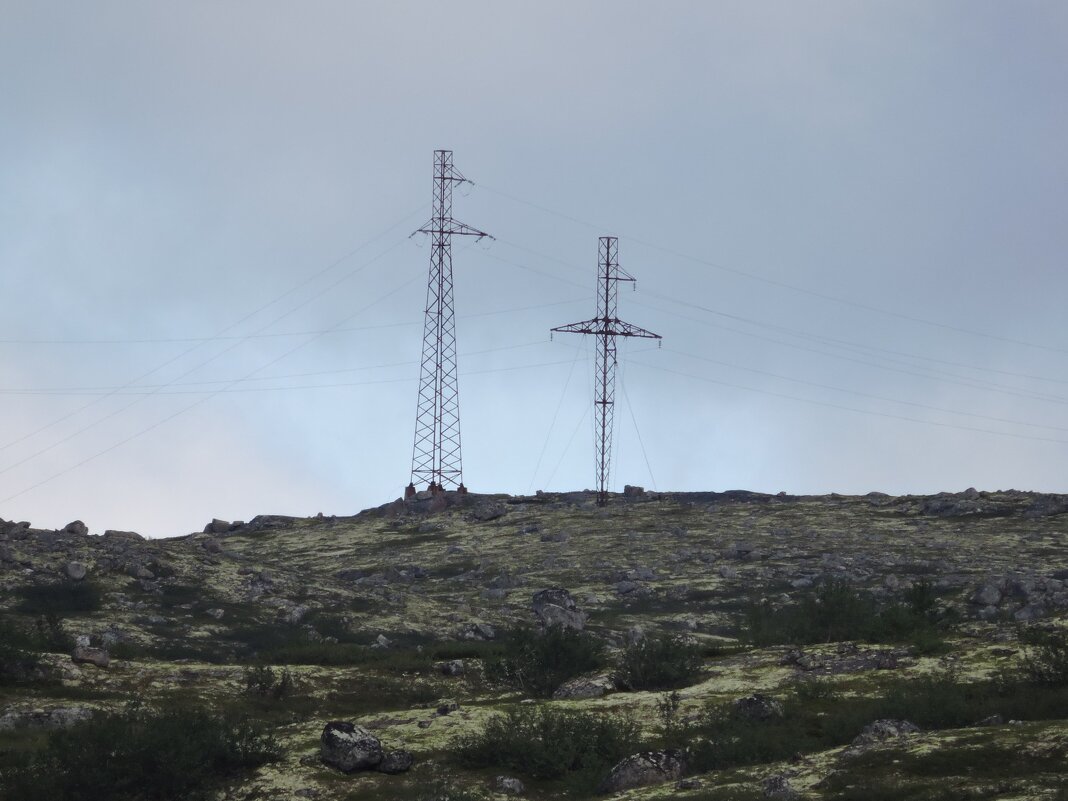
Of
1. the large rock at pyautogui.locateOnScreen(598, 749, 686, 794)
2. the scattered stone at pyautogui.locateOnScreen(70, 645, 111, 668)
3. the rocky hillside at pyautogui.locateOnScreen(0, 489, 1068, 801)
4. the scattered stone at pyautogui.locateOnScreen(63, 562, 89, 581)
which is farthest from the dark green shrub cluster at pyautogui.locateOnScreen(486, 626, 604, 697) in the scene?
the scattered stone at pyautogui.locateOnScreen(63, 562, 89, 581)

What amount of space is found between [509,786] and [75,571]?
4039cm

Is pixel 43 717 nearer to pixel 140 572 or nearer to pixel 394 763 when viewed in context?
pixel 394 763

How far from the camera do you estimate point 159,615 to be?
195 ft

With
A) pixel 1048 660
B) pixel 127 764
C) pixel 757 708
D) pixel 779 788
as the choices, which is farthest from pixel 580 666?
pixel 779 788

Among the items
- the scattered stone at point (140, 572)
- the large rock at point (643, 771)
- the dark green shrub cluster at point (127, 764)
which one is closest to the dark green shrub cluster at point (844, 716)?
the large rock at point (643, 771)

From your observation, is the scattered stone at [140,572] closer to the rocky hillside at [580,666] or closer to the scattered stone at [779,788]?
the rocky hillside at [580,666]

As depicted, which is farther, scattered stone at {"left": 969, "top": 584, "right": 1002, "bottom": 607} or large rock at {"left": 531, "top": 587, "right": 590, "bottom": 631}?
scattered stone at {"left": 969, "top": 584, "right": 1002, "bottom": 607}

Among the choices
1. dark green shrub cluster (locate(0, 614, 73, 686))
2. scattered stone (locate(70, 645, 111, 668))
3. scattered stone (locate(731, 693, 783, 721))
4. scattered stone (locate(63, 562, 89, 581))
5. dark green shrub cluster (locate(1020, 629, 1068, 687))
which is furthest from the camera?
scattered stone (locate(63, 562, 89, 581))

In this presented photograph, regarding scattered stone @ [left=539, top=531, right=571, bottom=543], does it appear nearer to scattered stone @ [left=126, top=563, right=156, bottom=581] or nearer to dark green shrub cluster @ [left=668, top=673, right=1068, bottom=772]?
scattered stone @ [left=126, top=563, right=156, bottom=581]

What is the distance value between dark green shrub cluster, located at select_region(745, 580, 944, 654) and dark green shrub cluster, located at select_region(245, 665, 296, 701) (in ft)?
59.0

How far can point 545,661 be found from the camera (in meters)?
43.7

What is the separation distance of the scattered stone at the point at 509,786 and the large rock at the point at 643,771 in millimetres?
2416

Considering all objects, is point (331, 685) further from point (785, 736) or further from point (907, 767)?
point (907, 767)

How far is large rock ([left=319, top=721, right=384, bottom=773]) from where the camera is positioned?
31.3m
